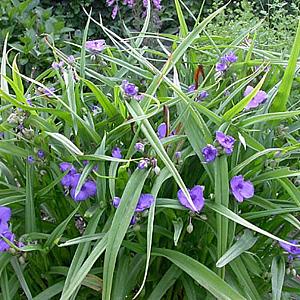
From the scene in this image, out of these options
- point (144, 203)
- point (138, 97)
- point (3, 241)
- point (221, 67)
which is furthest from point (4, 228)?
point (221, 67)

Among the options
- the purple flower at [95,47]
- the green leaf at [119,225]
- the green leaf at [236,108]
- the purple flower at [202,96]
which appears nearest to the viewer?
the green leaf at [119,225]

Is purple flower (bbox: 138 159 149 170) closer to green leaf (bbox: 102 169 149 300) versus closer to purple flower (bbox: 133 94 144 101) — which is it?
green leaf (bbox: 102 169 149 300)

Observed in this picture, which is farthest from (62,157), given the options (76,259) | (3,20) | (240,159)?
(3,20)

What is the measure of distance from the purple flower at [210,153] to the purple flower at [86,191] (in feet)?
0.71

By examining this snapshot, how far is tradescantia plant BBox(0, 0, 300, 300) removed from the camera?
3.47 feet

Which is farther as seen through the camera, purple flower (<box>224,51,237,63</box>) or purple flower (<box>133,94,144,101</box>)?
purple flower (<box>224,51,237,63</box>)

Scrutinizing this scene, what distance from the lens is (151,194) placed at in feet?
3.45

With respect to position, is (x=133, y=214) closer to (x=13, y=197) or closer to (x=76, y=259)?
(x=76, y=259)

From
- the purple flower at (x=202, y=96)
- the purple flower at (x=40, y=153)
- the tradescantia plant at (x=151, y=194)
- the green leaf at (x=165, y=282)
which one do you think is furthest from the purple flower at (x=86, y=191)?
the purple flower at (x=202, y=96)

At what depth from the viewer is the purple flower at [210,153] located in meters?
1.07

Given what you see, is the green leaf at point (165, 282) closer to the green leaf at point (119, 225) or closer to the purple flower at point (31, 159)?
the green leaf at point (119, 225)

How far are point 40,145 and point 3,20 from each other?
7.36 feet

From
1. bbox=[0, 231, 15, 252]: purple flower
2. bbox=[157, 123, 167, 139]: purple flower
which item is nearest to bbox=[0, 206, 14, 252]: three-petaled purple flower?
bbox=[0, 231, 15, 252]: purple flower

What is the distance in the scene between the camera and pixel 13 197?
117 cm
